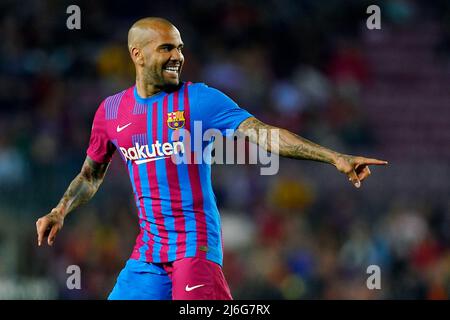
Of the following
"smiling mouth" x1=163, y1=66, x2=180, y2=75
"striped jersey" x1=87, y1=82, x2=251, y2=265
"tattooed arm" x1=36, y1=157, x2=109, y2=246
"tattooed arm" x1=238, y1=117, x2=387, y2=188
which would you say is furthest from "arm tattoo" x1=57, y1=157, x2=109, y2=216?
"tattooed arm" x1=238, y1=117, x2=387, y2=188

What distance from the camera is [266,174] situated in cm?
1316

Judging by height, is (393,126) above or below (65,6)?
below

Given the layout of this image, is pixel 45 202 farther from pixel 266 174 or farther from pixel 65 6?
pixel 65 6

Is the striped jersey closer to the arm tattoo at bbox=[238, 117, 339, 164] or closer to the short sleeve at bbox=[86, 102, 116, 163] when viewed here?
the arm tattoo at bbox=[238, 117, 339, 164]

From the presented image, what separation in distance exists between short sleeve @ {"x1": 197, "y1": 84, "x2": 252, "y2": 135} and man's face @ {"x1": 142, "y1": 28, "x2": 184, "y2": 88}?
270mm

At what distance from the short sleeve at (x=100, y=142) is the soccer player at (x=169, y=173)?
0.58ft

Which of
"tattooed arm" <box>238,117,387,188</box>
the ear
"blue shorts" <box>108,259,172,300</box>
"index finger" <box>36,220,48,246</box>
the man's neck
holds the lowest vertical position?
"blue shorts" <box>108,259,172,300</box>

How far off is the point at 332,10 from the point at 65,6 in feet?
14.8

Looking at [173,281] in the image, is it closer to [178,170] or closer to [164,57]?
[178,170]

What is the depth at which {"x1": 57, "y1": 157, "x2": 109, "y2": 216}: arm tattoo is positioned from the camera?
659 cm

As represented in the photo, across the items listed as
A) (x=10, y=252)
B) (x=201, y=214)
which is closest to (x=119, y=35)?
(x=10, y=252)

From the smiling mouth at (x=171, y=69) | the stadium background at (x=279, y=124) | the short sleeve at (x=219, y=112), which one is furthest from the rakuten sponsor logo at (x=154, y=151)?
the stadium background at (x=279, y=124)
